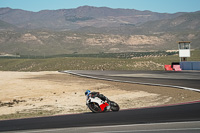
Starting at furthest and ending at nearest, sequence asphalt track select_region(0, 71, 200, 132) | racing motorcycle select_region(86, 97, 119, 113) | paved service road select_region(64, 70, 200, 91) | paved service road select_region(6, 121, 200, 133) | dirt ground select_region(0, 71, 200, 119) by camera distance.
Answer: paved service road select_region(64, 70, 200, 91), dirt ground select_region(0, 71, 200, 119), racing motorcycle select_region(86, 97, 119, 113), asphalt track select_region(0, 71, 200, 132), paved service road select_region(6, 121, 200, 133)

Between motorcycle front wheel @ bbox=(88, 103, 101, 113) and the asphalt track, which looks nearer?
the asphalt track

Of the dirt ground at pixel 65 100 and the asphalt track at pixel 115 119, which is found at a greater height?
the asphalt track at pixel 115 119

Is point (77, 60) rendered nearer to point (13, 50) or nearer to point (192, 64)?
point (192, 64)

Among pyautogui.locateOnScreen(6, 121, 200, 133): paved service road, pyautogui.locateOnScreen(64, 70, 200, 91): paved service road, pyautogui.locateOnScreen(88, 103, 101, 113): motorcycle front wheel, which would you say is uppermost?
pyautogui.locateOnScreen(88, 103, 101, 113): motorcycle front wheel

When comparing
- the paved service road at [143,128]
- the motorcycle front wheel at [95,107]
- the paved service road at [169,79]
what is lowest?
the paved service road at [169,79]

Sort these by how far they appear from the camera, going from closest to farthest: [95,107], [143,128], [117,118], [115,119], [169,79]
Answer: [143,128]
[115,119]
[117,118]
[95,107]
[169,79]

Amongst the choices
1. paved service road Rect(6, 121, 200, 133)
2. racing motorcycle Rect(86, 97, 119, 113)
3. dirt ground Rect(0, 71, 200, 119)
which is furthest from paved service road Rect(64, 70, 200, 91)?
paved service road Rect(6, 121, 200, 133)

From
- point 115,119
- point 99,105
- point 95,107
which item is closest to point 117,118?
point 115,119

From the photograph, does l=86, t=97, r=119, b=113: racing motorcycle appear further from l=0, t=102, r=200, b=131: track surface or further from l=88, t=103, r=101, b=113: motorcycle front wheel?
l=0, t=102, r=200, b=131: track surface

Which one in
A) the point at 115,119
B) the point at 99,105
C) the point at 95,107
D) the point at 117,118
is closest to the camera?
the point at 115,119

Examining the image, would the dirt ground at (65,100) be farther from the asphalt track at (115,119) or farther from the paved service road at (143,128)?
the paved service road at (143,128)

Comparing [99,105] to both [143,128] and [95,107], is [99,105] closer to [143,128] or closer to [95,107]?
[95,107]

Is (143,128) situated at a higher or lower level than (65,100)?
higher

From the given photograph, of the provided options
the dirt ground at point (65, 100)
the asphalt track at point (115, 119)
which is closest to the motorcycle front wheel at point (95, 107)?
the asphalt track at point (115, 119)
